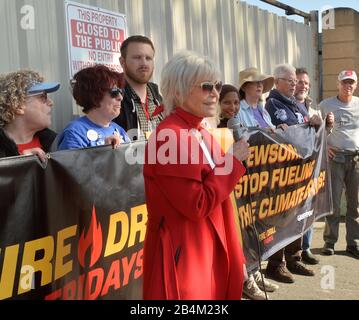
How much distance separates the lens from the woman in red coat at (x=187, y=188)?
7.19 ft

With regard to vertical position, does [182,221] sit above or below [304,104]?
below

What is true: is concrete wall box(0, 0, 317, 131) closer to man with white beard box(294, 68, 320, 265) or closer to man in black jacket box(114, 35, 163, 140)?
man in black jacket box(114, 35, 163, 140)

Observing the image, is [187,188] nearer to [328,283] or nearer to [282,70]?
[328,283]

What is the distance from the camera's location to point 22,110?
9.38 feet

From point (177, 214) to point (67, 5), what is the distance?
2.29 meters

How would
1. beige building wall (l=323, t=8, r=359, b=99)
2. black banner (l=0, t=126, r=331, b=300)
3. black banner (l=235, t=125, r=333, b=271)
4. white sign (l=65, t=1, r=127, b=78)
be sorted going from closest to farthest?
black banner (l=0, t=126, r=331, b=300) < white sign (l=65, t=1, r=127, b=78) < black banner (l=235, t=125, r=333, b=271) < beige building wall (l=323, t=8, r=359, b=99)

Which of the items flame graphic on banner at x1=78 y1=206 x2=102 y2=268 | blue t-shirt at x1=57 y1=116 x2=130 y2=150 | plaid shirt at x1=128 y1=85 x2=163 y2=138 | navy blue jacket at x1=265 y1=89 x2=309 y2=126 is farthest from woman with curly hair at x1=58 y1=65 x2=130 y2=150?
navy blue jacket at x1=265 y1=89 x2=309 y2=126

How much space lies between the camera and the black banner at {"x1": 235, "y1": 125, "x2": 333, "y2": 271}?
4.36m

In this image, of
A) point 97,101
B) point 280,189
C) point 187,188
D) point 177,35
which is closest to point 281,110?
point 280,189

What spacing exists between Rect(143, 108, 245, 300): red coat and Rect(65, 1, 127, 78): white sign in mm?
1871

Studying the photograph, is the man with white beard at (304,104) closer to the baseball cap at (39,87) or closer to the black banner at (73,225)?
the black banner at (73,225)

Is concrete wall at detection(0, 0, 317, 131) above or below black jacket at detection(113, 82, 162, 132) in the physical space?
above

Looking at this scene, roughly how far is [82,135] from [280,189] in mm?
2328

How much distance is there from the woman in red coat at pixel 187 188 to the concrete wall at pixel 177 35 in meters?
1.65
